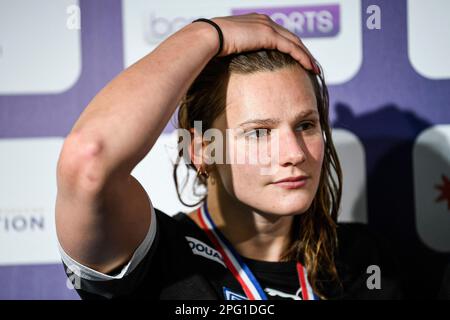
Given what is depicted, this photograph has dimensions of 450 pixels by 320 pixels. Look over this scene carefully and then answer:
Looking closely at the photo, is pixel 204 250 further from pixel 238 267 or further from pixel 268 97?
pixel 268 97

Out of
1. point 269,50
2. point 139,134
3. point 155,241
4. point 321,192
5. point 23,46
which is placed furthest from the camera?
point 23,46

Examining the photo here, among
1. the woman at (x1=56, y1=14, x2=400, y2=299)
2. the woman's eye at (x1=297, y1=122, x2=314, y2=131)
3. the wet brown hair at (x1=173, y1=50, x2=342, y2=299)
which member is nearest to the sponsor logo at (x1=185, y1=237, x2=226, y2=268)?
the woman at (x1=56, y1=14, x2=400, y2=299)

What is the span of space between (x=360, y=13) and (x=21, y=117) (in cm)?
103

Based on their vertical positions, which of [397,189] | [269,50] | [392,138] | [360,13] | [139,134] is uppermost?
[360,13]

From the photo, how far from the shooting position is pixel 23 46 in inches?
54.2

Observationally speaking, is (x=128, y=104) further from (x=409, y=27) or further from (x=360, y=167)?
(x=409, y=27)

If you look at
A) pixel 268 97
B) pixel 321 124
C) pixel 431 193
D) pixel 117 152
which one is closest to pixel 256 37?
pixel 268 97

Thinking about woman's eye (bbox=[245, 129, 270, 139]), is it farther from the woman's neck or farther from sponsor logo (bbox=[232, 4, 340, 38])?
sponsor logo (bbox=[232, 4, 340, 38])

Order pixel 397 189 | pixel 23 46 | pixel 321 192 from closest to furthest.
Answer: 1. pixel 321 192
2. pixel 23 46
3. pixel 397 189

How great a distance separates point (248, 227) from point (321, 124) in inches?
12.3

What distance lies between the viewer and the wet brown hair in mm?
1049

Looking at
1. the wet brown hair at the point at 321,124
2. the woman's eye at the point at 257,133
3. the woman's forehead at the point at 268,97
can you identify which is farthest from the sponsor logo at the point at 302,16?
the woman's eye at the point at 257,133

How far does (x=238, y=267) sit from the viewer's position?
3.58ft

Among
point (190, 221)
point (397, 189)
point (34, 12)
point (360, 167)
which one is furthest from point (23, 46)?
point (397, 189)
